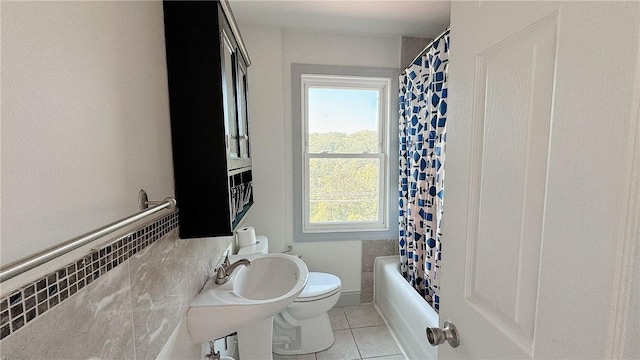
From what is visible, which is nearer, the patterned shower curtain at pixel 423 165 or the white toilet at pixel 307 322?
the patterned shower curtain at pixel 423 165

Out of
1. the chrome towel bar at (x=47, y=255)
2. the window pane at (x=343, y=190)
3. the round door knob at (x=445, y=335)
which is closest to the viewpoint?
the chrome towel bar at (x=47, y=255)

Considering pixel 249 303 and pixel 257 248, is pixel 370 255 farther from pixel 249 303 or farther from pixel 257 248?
pixel 249 303

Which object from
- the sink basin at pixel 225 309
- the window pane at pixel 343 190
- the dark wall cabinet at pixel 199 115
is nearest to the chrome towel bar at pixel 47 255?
the dark wall cabinet at pixel 199 115

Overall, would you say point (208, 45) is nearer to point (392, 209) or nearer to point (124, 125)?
point (124, 125)

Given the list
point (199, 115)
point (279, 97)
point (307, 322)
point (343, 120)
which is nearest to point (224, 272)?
point (199, 115)

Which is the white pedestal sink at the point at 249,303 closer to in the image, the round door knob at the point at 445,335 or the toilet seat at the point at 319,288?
the toilet seat at the point at 319,288

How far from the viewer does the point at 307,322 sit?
1895mm

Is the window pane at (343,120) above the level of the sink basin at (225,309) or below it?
above

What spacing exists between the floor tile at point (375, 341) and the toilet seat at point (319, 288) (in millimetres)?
481

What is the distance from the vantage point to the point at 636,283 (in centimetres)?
36

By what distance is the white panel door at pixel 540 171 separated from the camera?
38cm

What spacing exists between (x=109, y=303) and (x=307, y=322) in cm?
155

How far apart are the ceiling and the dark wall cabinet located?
1.12 metres

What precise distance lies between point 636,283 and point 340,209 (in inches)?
83.1
